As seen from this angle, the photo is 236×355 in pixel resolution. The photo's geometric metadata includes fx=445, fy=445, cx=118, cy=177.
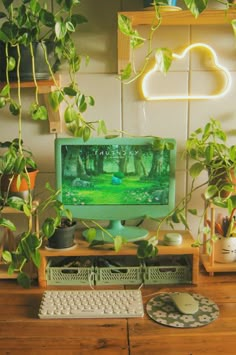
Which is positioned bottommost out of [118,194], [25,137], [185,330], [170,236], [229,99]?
[185,330]

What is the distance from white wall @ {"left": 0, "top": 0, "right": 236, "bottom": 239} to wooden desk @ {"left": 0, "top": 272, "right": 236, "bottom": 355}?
530 millimetres

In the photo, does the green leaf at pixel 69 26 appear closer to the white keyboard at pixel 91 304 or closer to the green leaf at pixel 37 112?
the green leaf at pixel 37 112

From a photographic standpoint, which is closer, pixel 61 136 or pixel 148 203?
pixel 148 203

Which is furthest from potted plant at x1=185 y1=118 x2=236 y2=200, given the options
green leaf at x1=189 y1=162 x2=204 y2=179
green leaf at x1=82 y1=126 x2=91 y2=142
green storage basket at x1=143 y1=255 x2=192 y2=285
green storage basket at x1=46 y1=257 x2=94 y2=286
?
green storage basket at x1=46 y1=257 x2=94 y2=286

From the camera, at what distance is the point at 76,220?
5.53 ft

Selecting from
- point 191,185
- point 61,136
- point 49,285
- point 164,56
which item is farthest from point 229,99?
point 49,285

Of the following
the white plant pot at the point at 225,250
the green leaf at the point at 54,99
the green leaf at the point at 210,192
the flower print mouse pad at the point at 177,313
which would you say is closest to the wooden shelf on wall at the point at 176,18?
the green leaf at the point at 54,99

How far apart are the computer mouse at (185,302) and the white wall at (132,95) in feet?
1.45

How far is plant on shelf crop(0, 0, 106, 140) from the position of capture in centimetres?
134

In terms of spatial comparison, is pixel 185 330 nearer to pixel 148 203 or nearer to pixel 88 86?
pixel 148 203

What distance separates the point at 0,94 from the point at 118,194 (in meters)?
0.52

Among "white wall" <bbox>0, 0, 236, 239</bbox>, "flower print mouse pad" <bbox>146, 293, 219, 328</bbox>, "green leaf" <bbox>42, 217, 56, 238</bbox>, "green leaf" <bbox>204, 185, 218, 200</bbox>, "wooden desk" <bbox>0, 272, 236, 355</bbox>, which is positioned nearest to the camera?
"wooden desk" <bbox>0, 272, 236, 355</bbox>

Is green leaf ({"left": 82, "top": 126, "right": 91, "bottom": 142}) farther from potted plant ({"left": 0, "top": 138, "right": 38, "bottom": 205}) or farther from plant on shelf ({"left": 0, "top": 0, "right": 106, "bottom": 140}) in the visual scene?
potted plant ({"left": 0, "top": 138, "right": 38, "bottom": 205})

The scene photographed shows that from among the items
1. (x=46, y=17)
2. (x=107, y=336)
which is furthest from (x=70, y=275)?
(x=46, y=17)
